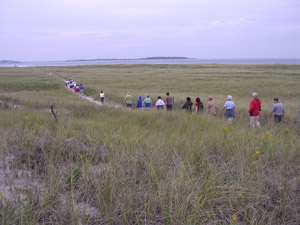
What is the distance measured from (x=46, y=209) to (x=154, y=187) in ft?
3.89

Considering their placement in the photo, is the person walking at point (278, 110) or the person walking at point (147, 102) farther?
the person walking at point (147, 102)

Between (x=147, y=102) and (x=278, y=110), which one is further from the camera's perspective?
(x=147, y=102)

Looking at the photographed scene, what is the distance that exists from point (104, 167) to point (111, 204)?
3.12 ft

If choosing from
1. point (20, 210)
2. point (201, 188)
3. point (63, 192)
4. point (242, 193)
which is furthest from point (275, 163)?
point (20, 210)

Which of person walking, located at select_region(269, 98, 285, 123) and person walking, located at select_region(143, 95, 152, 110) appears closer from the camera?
person walking, located at select_region(269, 98, 285, 123)

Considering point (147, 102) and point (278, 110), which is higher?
point (278, 110)

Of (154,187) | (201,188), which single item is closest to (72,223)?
(154,187)

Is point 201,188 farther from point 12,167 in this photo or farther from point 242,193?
point 12,167

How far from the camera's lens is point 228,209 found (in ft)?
9.48

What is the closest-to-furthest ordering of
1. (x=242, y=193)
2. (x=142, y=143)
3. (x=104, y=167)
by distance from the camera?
(x=242, y=193) → (x=104, y=167) → (x=142, y=143)

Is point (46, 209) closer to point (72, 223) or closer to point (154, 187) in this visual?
point (72, 223)

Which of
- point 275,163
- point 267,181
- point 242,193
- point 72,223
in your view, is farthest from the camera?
point 275,163

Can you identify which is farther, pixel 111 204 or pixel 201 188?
pixel 201 188

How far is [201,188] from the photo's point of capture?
3.21 meters
